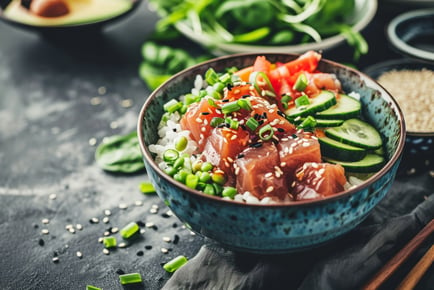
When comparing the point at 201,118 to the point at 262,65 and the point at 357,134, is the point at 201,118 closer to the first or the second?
the point at 262,65

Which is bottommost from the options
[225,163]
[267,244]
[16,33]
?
[16,33]

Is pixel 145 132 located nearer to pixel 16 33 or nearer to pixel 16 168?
pixel 16 168

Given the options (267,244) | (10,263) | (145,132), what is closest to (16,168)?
(10,263)

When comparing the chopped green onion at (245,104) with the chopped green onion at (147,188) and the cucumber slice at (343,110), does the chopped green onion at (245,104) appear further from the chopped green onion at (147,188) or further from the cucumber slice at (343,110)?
the chopped green onion at (147,188)

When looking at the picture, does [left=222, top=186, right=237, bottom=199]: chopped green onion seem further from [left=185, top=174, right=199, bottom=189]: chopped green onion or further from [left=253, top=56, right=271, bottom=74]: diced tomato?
[left=253, top=56, right=271, bottom=74]: diced tomato

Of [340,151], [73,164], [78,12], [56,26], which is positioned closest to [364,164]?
[340,151]

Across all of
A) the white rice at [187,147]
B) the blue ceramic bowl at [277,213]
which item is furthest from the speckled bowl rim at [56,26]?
the blue ceramic bowl at [277,213]
